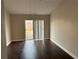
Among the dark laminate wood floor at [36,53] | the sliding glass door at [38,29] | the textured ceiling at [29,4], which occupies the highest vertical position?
the textured ceiling at [29,4]

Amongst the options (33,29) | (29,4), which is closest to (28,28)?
(33,29)

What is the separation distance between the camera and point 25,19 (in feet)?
28.5

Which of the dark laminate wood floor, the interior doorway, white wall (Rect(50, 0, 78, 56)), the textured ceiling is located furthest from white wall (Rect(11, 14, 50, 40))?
white wall (Rect(50, 0, 78, 56))

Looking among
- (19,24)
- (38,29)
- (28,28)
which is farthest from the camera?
(38,29)

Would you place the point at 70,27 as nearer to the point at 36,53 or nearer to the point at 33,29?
the point at 36,53

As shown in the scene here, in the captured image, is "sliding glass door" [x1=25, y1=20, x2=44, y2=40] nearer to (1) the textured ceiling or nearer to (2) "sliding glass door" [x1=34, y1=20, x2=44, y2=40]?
(2) "sliding glass door" [x1=34, y1=20, x2=44, y2=40]

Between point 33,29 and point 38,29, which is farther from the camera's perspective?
point 38,29

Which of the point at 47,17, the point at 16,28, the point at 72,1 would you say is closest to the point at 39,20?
the point at 47,17

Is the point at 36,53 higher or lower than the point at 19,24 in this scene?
lower

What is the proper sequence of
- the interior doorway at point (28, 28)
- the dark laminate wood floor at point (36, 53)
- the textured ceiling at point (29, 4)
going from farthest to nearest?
the interior doorway at point (28, 28) < the textured ceiling at point (29, 4) < the dark laminate wood floor at point (36, 53)

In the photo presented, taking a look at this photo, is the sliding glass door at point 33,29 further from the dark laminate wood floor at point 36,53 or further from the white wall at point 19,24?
the dark laminate wood floor at point 36,53

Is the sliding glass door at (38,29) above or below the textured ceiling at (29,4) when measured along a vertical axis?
below

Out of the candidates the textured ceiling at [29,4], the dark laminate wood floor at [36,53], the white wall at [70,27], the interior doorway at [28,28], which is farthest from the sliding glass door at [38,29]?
the white wall at [70,27]

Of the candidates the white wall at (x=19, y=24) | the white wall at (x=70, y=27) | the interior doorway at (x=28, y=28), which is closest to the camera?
the white wall at (x=70, y=27)
